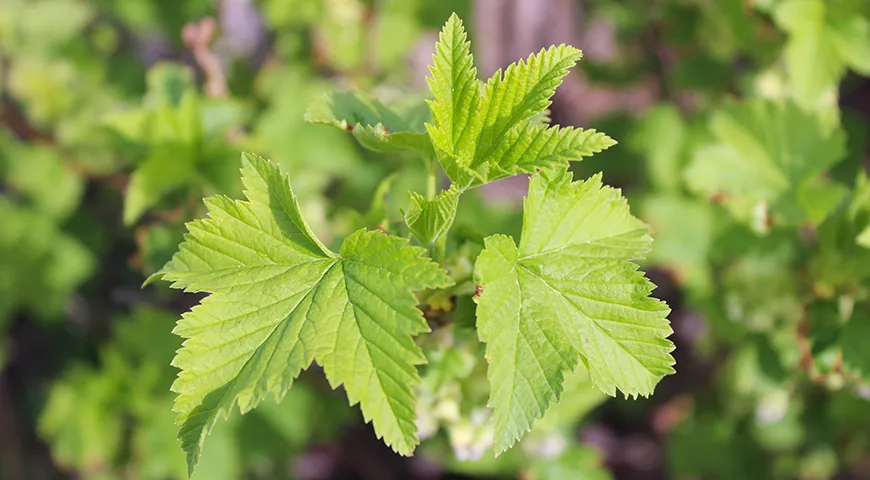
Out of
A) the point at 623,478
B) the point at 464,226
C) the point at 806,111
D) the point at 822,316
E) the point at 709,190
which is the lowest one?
the point at 623,478

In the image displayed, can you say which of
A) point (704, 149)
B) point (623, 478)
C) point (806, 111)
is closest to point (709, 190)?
point (704, 149)

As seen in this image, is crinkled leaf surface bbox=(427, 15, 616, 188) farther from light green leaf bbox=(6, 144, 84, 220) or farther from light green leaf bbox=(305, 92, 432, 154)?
light green leaf bbox=(6, 144, 84, 220)

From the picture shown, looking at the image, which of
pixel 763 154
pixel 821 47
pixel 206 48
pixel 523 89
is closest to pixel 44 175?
pixel 206 48

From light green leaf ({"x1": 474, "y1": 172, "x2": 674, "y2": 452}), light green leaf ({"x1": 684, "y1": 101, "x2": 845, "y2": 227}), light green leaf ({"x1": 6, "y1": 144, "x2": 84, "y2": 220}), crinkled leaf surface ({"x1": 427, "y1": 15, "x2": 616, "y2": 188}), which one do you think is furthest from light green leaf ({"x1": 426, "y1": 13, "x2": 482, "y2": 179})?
light green leaf ({"x1": 6, "y1": 144, "x2": 84, "y2": 220})

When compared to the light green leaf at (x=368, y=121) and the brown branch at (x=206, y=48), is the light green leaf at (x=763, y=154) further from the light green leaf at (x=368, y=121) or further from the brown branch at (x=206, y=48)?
the brown branch at (x=206, y=48)

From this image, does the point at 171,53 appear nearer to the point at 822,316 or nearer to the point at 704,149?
the point at 704,149

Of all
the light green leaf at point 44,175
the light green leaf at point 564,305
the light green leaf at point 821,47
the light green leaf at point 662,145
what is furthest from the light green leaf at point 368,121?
the light green leaf at point 44,175
